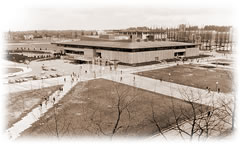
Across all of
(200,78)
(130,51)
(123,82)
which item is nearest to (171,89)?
(123,82)

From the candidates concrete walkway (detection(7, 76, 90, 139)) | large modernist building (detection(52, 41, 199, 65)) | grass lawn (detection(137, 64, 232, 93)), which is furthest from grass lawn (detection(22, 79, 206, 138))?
large modernist building (detection(52, 41, 199, 65))

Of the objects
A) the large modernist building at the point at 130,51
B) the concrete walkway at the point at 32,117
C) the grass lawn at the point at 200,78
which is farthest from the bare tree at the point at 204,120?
the large modernist building at the point at 130,51

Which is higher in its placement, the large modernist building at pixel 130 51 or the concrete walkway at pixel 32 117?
the large modernist building at pixel 130 51

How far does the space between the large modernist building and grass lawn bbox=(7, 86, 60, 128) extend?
2356 cm

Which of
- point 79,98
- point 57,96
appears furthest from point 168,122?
point 57,96

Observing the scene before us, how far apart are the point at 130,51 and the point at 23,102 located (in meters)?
29.9

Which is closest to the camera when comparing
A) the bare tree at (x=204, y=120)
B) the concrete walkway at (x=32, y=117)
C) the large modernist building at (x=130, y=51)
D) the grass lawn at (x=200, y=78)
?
the bare tree at (x=204, y=120)

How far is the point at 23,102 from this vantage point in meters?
24.0

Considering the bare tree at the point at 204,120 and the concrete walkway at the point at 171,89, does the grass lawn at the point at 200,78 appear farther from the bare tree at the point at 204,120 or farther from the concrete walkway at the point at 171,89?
the bare tree at the point at 204,120

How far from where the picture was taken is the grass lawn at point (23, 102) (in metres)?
20.0

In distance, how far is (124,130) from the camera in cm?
1700

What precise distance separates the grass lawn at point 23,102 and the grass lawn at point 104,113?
246 centimetres

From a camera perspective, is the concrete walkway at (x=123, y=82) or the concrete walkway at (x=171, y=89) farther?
the concrete walkway at (x=171, y=89)

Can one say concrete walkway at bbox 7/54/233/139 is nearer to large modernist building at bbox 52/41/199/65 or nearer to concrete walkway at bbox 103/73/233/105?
concrete walkway at bbox 103/73/233/105
